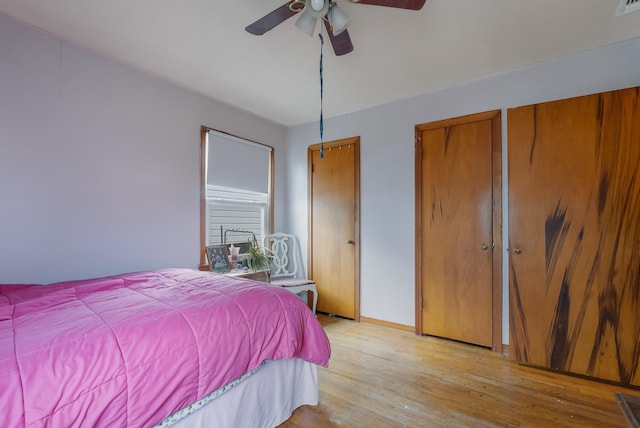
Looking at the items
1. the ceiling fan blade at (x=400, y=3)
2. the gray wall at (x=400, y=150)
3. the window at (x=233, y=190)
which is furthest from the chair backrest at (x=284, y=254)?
the ceiling fan blade at (x=400, y=3)

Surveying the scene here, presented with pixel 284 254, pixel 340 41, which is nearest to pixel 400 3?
pixel 340 41

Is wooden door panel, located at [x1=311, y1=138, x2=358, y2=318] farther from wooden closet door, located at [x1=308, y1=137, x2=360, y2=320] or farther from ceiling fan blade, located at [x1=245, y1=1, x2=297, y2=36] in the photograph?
ceiling fan blade, located at [x1=245, y1=1, x2=297, y2=36]

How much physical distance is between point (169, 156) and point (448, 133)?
8.79 ft

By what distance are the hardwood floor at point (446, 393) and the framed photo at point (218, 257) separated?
1.36 m

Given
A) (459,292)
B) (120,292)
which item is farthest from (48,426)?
(459,292)

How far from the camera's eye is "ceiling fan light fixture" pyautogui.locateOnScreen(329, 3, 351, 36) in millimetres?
1538

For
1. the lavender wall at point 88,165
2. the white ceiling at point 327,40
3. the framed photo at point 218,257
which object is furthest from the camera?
the framed photo at point 218,257

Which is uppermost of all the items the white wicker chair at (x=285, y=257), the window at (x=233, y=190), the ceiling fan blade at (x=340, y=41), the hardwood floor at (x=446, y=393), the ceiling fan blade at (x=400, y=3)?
the ceiling fan blade at (x=340, y=41)

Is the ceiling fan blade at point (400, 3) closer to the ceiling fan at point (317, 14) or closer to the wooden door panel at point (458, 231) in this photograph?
the ceiling fan at point (317, 14)

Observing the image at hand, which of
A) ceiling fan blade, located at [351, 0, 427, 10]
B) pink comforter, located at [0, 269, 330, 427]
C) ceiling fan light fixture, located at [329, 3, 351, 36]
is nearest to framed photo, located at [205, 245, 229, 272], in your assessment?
pink comforter, located at [0, 269, 330, 427]

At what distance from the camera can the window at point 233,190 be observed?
307 centimetres

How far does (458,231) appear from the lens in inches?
111

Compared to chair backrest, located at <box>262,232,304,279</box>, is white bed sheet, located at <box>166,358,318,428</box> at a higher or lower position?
lower

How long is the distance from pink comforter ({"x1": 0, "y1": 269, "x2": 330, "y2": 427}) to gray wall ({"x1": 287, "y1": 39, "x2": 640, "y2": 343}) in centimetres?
162
